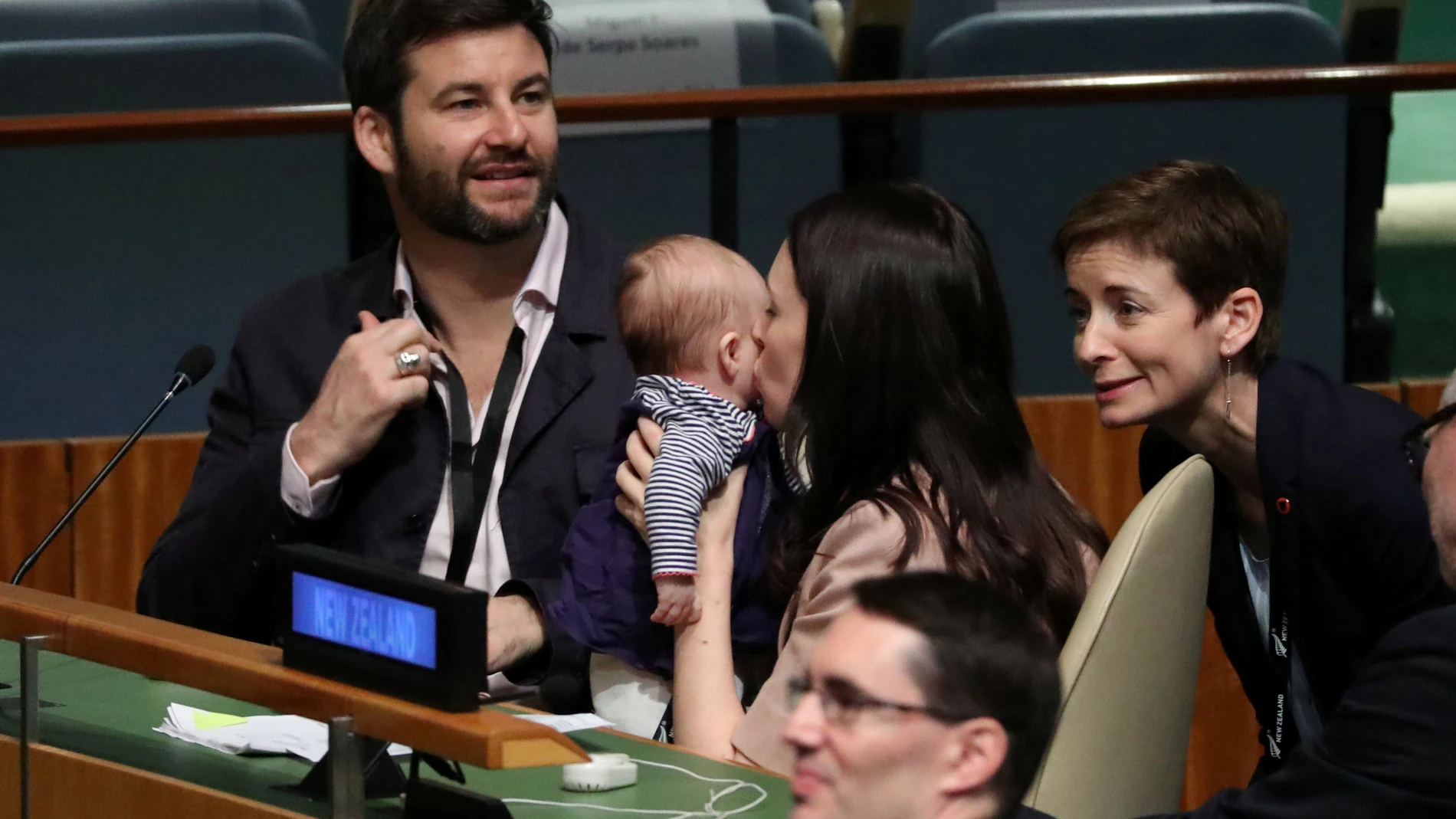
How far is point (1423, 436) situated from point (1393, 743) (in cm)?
34

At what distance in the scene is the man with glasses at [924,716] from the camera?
133cm

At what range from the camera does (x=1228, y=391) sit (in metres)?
2.25

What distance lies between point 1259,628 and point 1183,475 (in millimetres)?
470

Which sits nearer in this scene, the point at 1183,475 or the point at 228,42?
the point at 1183,475

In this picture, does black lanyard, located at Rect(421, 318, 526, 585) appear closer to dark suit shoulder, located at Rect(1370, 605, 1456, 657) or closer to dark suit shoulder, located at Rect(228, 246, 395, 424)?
dark suit shoulder, located at Rect(228, 246, 395, 424)

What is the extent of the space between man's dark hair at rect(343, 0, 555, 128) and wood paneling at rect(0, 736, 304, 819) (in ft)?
3.75

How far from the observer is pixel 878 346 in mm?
2004

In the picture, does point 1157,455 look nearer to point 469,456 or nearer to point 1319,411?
point 1319,411

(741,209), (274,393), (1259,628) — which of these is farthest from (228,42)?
(1259,628)

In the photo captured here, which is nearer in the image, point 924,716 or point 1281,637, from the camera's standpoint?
point 924,716

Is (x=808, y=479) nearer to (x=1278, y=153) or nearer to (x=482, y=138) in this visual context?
(x=482, y=138)

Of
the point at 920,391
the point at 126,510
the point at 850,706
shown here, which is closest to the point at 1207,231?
the point at 920,391

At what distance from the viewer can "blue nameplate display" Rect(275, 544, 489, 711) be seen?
5.02 feet

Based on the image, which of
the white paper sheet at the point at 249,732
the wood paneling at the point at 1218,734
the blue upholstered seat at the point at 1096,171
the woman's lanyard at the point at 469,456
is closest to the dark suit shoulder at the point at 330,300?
the woman's lanyard at the point at 469,456
